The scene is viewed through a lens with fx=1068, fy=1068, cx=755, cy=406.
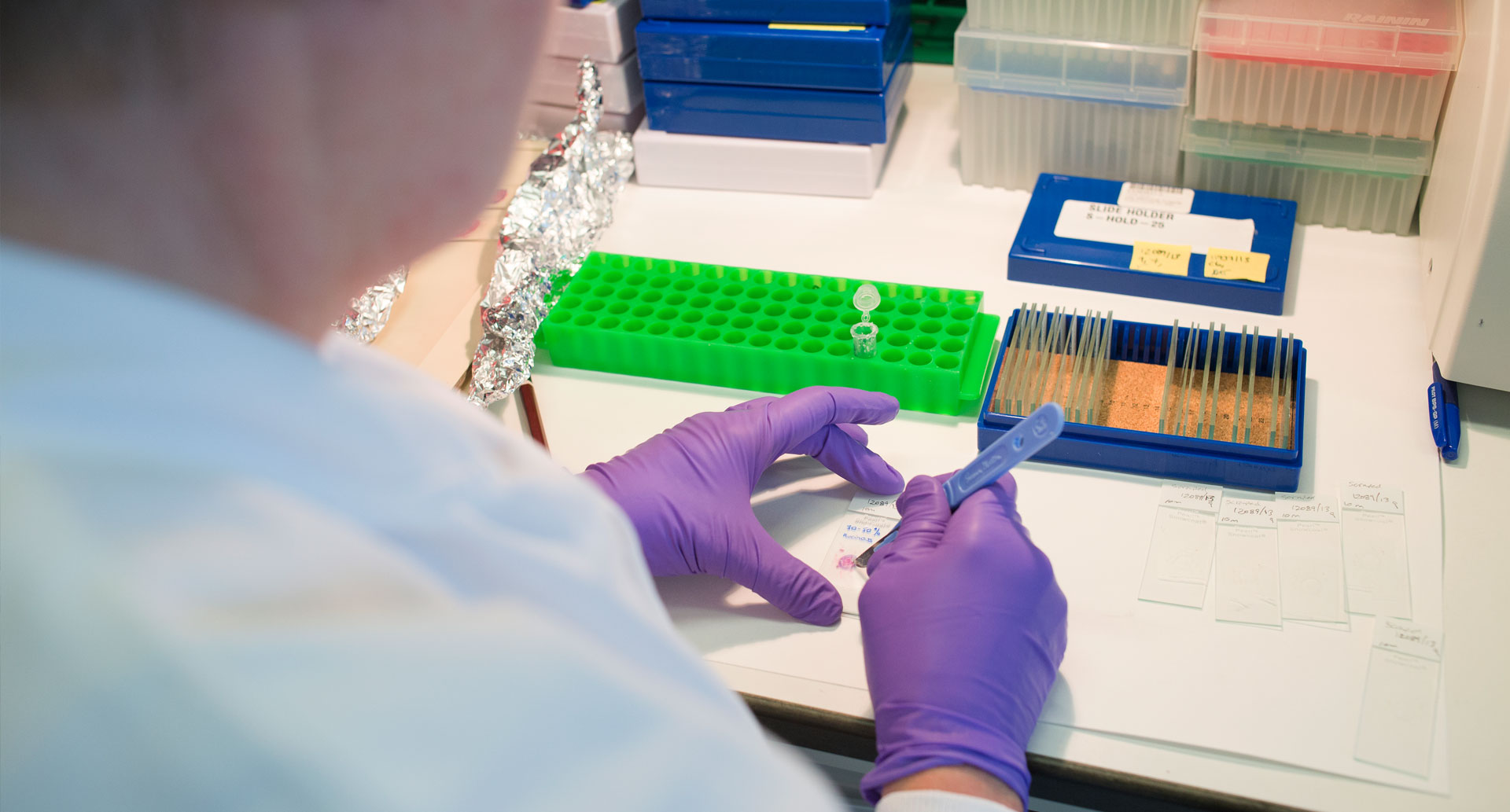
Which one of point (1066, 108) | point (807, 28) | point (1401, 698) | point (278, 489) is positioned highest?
point (278, 489)

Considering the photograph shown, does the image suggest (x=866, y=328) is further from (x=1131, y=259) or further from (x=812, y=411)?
(x=1131, y=259)

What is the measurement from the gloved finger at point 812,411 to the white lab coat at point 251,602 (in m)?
0.61

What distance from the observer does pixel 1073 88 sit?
1.41m

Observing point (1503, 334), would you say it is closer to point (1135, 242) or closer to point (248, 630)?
point (1135, 242)

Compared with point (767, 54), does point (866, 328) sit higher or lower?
lower

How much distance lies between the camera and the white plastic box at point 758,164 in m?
1.52

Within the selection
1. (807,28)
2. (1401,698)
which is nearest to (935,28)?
(807,28)

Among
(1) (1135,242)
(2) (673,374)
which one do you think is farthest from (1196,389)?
(2) (673,374)

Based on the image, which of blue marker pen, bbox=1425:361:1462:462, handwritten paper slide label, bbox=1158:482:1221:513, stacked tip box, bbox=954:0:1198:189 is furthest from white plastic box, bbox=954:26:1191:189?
handwritten paper slide label, bbox=1158:482:1221:513

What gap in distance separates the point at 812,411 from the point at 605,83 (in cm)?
75

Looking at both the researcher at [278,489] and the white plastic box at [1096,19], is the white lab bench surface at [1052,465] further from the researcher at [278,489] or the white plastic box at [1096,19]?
the researcher at [278,489]

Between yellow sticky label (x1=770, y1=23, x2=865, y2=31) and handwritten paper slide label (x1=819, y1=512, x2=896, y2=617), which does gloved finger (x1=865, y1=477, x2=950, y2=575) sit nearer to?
handwritten paper slide label (x1=819, y1=512, x2=896, y2=617)

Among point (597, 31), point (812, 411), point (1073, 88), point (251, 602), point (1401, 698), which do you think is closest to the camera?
point (251, 602)

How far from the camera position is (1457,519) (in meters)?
0.99
